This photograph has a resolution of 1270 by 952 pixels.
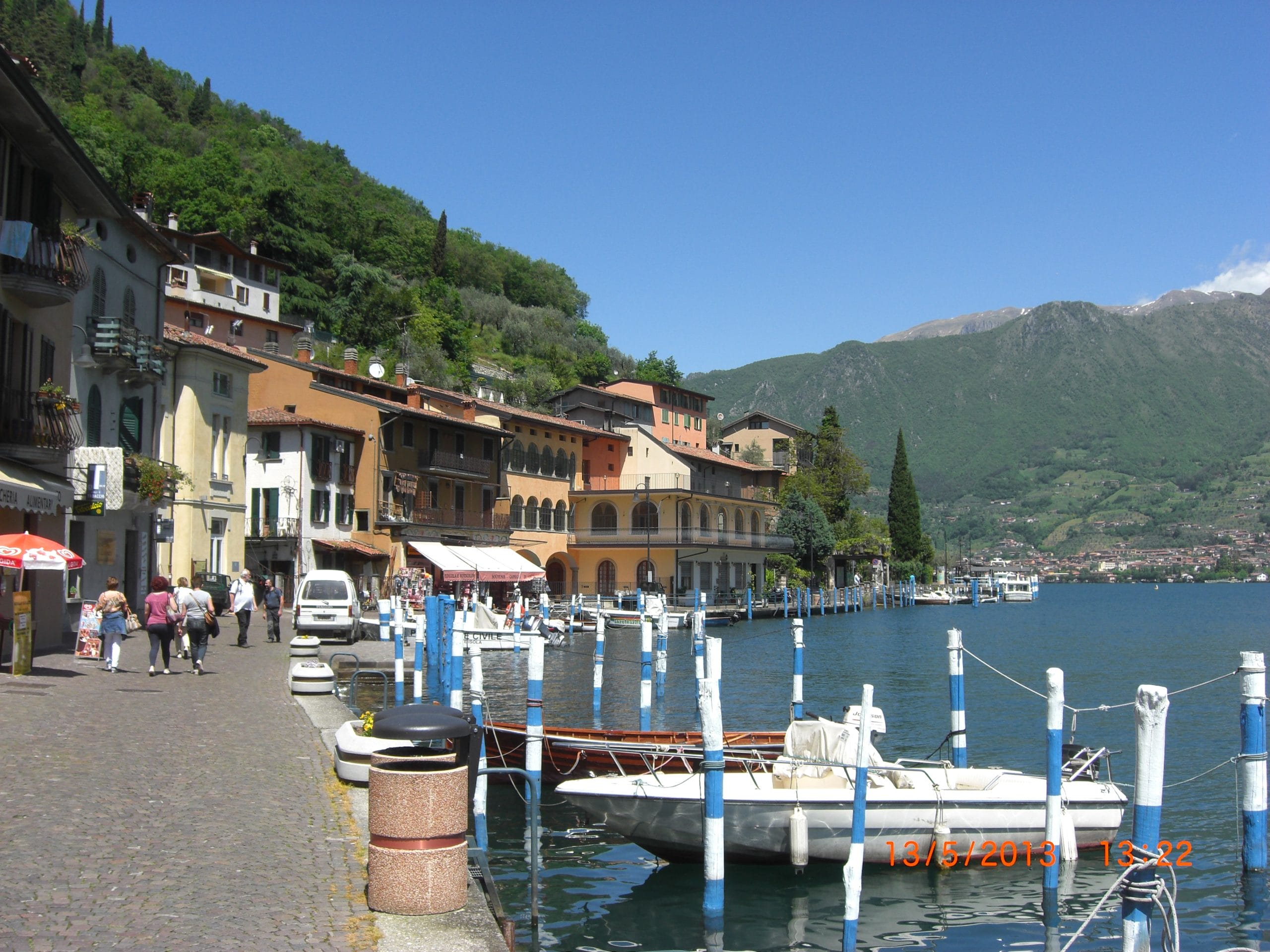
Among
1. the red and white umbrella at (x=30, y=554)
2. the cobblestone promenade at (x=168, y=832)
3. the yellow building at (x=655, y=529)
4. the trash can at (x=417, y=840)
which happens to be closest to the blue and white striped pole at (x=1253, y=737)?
the trash can at (x=417, y=840)

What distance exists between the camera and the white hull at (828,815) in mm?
14102

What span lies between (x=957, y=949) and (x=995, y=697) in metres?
22.1

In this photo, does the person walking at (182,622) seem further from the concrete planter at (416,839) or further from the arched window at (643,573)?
the arched window at (643,573)

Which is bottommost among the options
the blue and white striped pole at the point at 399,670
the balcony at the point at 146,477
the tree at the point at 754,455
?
the blue and white striped pole at the point at 399,670

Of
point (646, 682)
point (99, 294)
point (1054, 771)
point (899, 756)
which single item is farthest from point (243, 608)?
point (1054, 771)

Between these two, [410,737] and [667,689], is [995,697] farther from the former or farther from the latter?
[410,737]

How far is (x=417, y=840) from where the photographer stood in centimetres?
774

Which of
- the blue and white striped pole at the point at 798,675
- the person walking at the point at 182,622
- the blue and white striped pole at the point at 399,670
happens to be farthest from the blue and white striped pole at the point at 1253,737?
the person walking at the point at 182,622

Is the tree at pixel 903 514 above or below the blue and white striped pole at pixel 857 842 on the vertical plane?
above

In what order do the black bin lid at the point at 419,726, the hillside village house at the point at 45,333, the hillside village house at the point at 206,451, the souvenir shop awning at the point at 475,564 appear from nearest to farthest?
the black bin lid at the point at 419,726
the hillside village house at the point at 45,333
the hillside village house at the point at 206,451
the souvenir shop awning at the point at 475,564

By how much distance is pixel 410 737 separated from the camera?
8.37 m

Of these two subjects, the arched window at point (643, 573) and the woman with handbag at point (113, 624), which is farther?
the arched window at point (643, 573)
